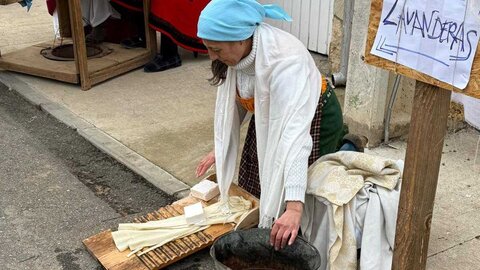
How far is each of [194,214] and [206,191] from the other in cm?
24

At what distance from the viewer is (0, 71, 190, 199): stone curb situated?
3.85m

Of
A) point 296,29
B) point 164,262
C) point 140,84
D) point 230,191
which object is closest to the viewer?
point 164,262

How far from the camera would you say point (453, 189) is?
3.57 meters

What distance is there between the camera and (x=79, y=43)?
527 cm

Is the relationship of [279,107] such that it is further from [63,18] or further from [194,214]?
[63,18]

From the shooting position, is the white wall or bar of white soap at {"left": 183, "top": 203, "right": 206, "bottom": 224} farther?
the white wall

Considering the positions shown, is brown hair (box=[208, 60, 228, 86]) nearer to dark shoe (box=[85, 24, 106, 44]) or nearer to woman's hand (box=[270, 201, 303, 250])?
woman's hand (box=[270, 201, 303, 250])

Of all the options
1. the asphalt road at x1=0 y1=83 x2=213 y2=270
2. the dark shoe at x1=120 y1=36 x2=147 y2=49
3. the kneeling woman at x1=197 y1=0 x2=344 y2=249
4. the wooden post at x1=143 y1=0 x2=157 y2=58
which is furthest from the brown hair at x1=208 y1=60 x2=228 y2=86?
the dark shoe at x1=120 y1=36 x2=147 y2=49

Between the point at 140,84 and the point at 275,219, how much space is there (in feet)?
10.6

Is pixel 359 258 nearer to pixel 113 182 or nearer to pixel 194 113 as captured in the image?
pixel 113 182

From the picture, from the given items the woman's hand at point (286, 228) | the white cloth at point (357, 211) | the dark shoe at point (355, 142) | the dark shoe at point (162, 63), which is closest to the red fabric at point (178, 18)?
the dark shoe at point (162, 63)

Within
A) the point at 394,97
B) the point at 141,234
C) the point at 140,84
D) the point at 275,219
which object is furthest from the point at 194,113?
the point at 275,219

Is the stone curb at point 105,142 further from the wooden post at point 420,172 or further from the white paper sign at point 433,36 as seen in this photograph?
the white paper sign at point 433,36

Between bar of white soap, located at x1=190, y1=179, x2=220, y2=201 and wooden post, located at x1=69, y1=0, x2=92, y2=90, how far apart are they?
243 cm
